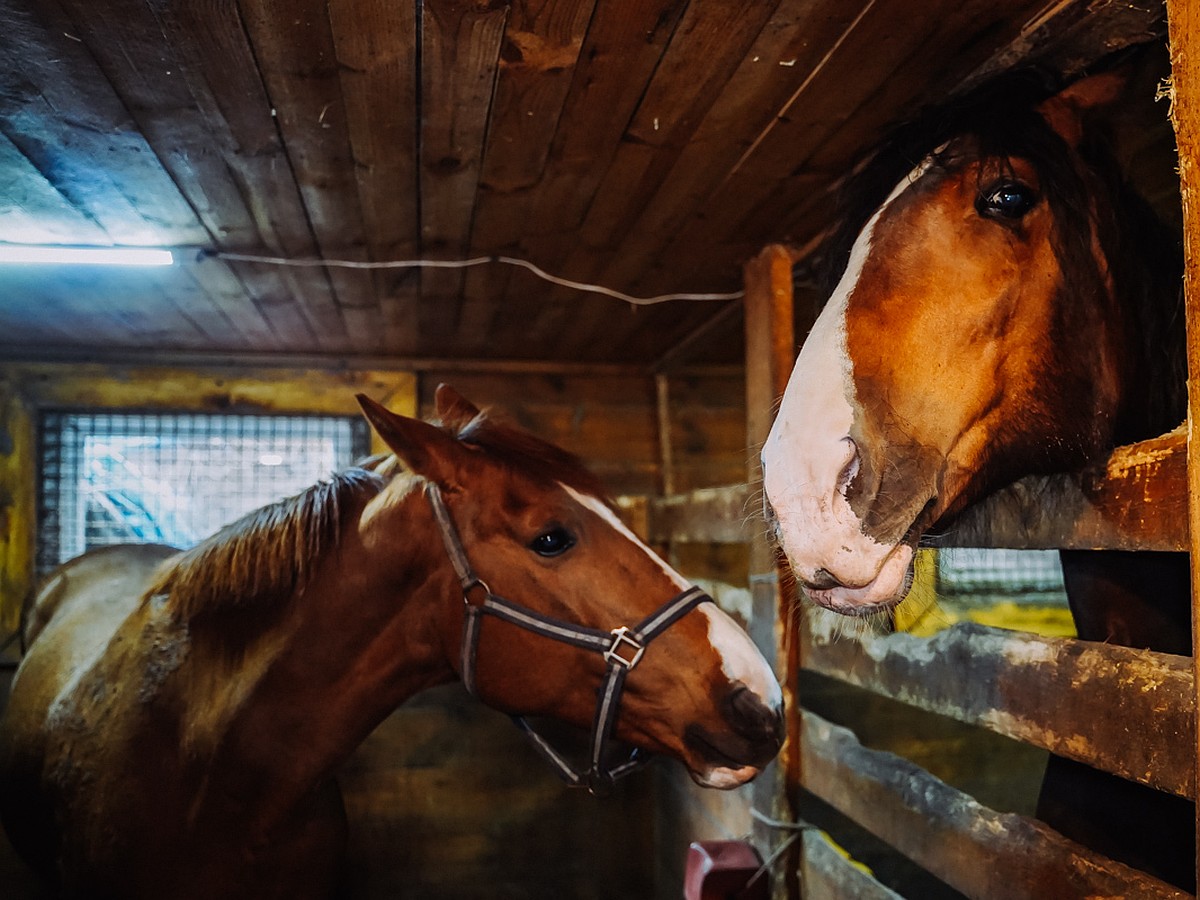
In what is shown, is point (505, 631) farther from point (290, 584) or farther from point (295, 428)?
point (295, 428)

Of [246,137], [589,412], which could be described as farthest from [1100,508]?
[589,412]

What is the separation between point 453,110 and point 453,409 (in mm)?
Result: 868

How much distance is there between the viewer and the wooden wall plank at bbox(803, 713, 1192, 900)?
1177 millimetres

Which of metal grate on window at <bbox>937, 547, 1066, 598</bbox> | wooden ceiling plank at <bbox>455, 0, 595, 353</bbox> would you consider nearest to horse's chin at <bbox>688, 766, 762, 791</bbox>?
wooden ceiling plank at <bbox>455, 0, 595, 353</bbox>

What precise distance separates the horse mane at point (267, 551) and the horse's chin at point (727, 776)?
3.57 feet

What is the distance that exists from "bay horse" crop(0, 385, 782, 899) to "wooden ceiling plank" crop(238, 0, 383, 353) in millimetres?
647

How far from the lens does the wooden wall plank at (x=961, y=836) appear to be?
1177mm

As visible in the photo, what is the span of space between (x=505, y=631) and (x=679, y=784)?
197 cm

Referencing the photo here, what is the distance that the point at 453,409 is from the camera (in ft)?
7.64

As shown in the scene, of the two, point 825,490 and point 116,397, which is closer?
point 825,490

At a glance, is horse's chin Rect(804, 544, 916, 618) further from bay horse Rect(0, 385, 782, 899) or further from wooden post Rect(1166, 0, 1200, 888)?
bay horse Rect(0, 385, 782, 899)

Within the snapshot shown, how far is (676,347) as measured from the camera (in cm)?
401

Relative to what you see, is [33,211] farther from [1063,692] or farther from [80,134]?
[1063,692]

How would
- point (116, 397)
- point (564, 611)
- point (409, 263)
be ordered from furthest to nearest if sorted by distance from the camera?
point (116, 397), point (409, 263), point (564, 611)
